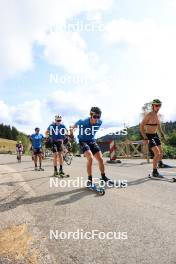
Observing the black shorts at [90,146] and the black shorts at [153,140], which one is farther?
the black shorts at [153,140]

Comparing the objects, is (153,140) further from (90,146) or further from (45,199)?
(45,199)

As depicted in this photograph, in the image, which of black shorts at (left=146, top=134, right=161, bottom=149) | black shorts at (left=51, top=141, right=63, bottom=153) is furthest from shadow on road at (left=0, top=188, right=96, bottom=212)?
black shorts at (left=51, top=141, right=63, bottom=153)

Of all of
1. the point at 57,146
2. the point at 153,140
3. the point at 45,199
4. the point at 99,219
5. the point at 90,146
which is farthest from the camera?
the point at 57,146

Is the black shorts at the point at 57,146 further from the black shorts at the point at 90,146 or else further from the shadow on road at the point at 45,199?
the shadow on road at the point at 45,199

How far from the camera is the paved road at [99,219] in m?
3.72

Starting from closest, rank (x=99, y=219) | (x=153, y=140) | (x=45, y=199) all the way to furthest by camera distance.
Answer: (x=99, y=219)
(x=45, y=199)
(x=153, y=140)

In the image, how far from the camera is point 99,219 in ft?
17.1

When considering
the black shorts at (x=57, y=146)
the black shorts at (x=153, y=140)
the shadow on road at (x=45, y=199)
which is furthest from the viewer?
the black shorts at (x=57, y=146)

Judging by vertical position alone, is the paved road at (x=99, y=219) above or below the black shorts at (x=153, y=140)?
below

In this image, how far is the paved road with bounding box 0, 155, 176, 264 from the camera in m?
3.72

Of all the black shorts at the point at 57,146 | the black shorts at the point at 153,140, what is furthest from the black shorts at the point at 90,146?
the black shorts at the point at 57,146

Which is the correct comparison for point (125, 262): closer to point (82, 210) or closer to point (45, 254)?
point (45, 254)

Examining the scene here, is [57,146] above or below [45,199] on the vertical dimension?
above

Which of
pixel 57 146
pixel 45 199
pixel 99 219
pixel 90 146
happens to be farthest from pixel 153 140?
pixel 99 219
